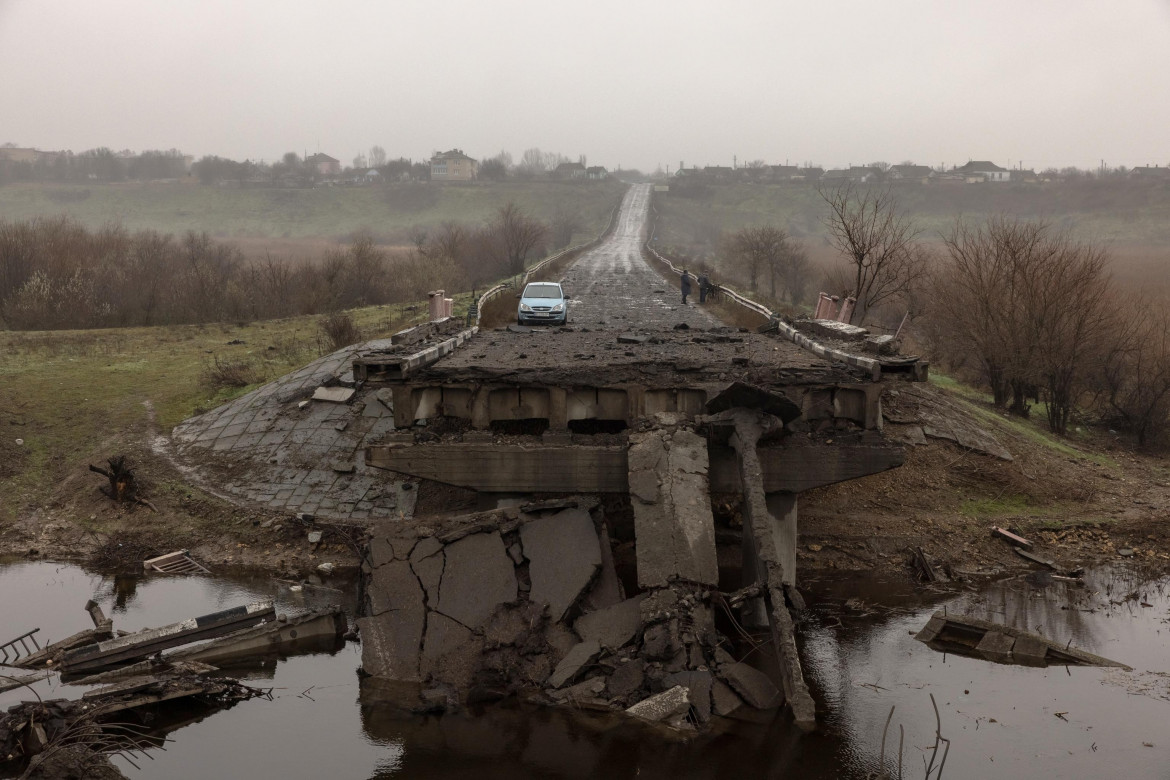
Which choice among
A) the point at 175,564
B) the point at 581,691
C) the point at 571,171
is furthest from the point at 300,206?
the point at 581,691

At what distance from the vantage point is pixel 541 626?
9383 mm

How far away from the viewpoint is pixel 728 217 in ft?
373

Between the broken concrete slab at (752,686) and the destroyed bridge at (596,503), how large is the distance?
0.8 inches

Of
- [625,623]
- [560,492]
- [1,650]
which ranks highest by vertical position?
[560,492]

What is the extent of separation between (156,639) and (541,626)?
4.52 meters

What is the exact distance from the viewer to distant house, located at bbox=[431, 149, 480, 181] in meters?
151

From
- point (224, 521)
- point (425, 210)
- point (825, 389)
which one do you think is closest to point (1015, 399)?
point (825, 389)

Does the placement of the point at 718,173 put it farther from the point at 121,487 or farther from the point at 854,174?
the point at 121,487

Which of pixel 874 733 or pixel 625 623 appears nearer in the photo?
pixel 874 733

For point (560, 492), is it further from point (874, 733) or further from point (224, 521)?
point (224, 521)

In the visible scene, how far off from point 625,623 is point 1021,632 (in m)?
5.09

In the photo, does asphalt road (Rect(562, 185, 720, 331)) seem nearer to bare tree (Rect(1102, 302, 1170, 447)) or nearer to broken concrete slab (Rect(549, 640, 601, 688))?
bare tree (Rect(1102, 302, 1170, 447))

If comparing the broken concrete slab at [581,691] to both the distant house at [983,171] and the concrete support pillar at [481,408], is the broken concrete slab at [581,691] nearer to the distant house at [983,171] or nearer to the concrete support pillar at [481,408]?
the concrete support pillar at [481,408]

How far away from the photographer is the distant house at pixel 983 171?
138m
